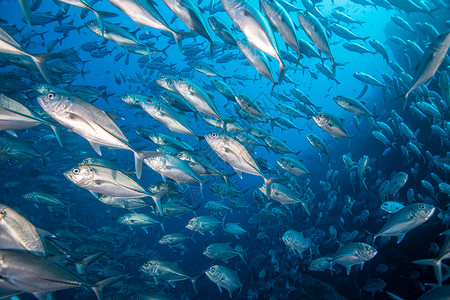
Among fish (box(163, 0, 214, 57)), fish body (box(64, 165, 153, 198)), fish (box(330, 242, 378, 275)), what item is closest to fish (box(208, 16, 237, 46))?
fish (box(163, 0, 214, 57))

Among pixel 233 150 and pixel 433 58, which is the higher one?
pixel 433 58

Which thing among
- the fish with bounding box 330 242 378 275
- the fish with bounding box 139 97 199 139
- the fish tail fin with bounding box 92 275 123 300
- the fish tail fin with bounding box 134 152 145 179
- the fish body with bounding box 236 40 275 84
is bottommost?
the fish with bounding box 330 242 378 275

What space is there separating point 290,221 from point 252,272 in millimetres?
3370

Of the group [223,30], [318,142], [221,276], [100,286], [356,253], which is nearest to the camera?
[100,286]

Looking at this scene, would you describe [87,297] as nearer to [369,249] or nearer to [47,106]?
[47,106]

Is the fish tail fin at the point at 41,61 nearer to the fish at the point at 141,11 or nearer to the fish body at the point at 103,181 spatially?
the fish at the point at 141,11

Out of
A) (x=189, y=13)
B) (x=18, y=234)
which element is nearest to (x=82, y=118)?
(x=18, y=234)

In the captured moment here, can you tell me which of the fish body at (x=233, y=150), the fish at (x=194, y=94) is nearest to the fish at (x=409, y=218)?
the fish body at (x=233, y=150)

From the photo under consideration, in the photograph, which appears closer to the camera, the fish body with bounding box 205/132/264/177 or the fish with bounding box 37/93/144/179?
the fish with bounding box 37/93/144/179

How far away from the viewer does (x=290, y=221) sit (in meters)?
9.66

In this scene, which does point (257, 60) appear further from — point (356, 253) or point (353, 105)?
point (356, 253)

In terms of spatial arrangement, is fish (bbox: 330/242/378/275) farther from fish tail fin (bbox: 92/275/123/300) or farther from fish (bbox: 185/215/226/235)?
fish tail fin (bbox: 92/275/123/300)

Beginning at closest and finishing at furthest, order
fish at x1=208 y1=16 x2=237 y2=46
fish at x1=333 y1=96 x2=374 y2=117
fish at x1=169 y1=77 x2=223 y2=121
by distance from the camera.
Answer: fish at x1=169 y1=77 x2=223 y2=121, fish at x1=208 y1=16 x2=237 y2=46, fish at x1=333 y1=96 x2=374 y2=117

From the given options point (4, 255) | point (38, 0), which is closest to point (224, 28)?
point (4, 255)
